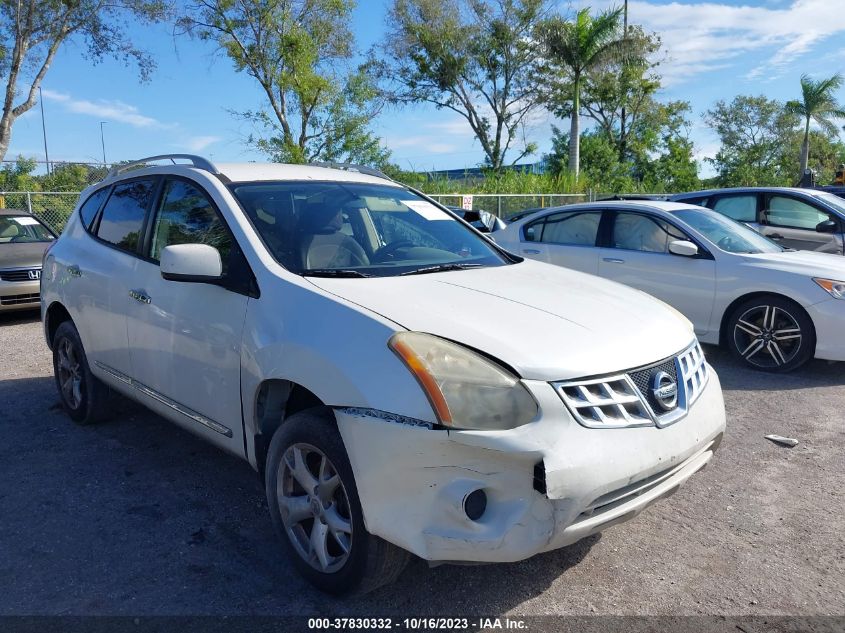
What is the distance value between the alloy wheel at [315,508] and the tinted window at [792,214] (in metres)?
8.60

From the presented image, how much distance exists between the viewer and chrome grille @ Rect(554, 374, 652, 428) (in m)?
2.35

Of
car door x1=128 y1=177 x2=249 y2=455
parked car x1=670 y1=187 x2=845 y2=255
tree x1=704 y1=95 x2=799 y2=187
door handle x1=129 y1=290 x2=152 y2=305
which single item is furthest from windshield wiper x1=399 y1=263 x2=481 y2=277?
tree x1=704 y1=95 x2=799 y2=187

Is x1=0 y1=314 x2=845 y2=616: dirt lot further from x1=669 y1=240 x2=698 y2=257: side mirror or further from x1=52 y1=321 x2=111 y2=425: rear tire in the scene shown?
x1=669 y1=240 x2=698 y2=257: side mirror

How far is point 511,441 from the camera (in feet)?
7.30

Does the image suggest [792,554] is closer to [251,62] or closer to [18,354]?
[18,354]

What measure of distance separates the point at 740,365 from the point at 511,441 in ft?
16.3

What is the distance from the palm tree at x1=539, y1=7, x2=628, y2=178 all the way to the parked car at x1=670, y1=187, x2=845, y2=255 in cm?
2113

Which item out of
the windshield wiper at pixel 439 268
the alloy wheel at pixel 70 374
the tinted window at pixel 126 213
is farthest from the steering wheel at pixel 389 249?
the alloy wheel at pixel 70 374

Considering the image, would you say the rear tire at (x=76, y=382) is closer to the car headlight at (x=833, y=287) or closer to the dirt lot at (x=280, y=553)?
the dirt lot at (x=280, y=553)

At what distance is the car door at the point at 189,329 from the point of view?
308 centimetres

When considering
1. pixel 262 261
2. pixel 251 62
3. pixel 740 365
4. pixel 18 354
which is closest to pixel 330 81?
pixel 251 62

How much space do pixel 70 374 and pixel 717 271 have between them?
555 cm

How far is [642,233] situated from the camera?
7.20 m

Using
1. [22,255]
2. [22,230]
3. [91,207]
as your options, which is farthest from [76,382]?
[22,230]
